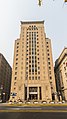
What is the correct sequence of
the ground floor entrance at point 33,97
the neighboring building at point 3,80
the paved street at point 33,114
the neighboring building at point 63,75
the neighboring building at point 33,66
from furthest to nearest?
the neighboring building at point 3,80, the neighboring building at point 63,75, the ground floor entrance at point 33,97, the neighboring building at point 33,66, the paved street at point 33,114

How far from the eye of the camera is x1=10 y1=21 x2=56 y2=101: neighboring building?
257 ft

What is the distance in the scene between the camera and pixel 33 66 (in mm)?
85812

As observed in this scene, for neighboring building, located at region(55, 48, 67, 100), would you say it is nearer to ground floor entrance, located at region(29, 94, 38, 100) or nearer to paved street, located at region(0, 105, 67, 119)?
ground floor entrance, located at region(29, 94, 38, 100)

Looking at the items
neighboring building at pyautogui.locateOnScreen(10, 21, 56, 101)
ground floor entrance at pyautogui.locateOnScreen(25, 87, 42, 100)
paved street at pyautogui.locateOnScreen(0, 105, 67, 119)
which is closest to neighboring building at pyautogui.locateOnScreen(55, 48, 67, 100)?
neighboring building at pyautogui.locateOnScreen(10, 21, 56, 101)

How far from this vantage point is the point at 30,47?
92125 millimetres

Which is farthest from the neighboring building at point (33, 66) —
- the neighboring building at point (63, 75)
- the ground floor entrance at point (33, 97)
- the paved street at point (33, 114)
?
the paved street at point (33, 114)

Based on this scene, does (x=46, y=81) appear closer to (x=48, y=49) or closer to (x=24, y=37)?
(x=48, y=49)

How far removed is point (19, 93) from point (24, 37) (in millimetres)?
40614

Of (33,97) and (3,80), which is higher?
(3,80)

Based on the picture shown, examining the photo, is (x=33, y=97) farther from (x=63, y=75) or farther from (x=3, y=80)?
(x=3, y=80)

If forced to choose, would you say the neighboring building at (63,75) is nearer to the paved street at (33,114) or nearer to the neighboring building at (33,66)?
the neighboring building at (33,66)

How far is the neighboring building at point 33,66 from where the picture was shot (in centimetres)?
7836

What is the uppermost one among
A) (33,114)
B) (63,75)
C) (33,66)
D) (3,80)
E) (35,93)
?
(33,66)

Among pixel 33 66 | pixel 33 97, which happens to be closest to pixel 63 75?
pixel 33 66
